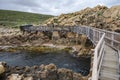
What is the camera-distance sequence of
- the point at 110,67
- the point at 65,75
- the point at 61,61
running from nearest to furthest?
the point at 110,67
the point at 65,75
the point at 61,61

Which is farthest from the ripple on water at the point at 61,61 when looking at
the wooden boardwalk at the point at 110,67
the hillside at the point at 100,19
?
the wooden boardwalk at the point at 110,67

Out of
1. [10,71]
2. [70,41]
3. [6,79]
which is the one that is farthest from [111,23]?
[6,79]

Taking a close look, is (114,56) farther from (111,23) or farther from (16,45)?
(16,45)

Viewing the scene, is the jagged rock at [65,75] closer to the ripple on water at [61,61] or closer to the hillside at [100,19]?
the ripple on water at [61,61]

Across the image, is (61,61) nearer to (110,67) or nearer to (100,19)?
(100,19)

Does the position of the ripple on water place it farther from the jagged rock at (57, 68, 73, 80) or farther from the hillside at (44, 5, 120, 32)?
the hillside at (44, 5, 120, 32)

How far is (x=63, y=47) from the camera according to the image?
4416cm

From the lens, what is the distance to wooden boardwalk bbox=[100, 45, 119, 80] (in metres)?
9.86

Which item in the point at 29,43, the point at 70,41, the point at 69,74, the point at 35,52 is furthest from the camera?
the point at 29,43

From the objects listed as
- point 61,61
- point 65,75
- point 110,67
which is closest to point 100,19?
point 61,61

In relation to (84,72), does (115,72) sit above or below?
above

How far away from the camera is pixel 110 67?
11.2m

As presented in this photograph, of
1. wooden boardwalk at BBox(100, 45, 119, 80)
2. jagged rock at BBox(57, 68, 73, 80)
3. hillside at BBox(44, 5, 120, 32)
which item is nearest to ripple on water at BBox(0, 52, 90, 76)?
jagged rock at BBox(57, 68, 73, 80)

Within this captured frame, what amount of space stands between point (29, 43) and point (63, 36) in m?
8.86
